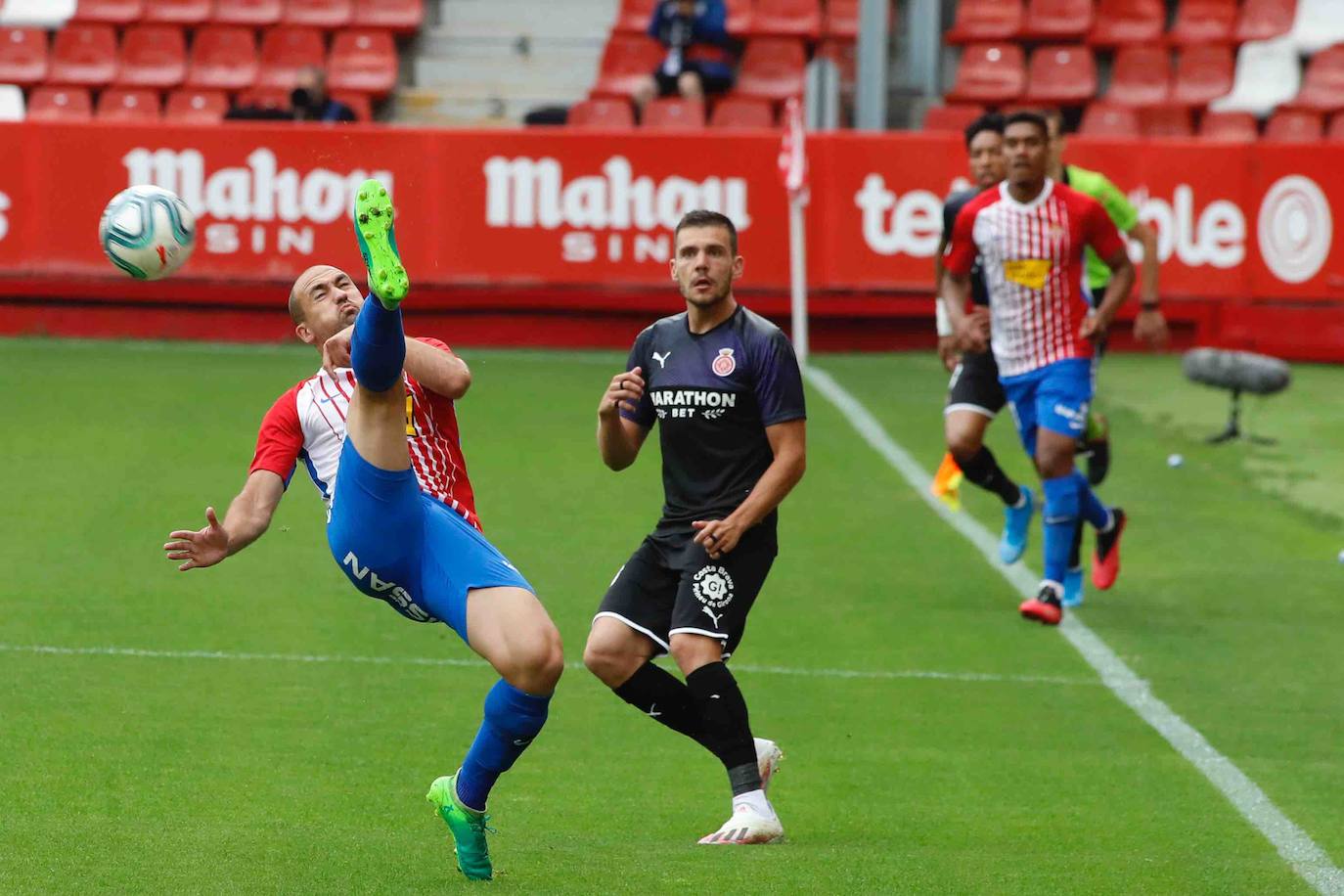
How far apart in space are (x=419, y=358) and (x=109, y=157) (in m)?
13.2

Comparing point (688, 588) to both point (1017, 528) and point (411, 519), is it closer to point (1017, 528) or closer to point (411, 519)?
point (411, 519)

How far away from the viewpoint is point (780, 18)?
22.5 metres

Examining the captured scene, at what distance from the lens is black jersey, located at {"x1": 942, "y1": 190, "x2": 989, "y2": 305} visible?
11173 millimetres

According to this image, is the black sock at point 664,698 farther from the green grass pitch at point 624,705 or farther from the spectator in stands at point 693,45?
the spectator in stands at point 693,45

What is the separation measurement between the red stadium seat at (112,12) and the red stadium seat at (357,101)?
276cm

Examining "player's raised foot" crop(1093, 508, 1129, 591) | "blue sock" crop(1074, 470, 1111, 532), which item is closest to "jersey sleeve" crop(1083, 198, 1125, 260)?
Answer: "blue sock" crop(1074, 470, 1111, 532)

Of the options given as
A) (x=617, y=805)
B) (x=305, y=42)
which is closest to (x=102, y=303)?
(x=305, y=42)

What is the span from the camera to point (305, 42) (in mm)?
22656

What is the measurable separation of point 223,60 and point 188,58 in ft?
1.85

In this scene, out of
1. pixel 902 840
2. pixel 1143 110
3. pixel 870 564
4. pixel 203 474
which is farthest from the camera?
pixel 1143 110

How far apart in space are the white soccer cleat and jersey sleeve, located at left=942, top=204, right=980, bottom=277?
4600 mm

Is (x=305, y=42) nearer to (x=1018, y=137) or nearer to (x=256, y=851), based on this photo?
(x=1018, y=137)

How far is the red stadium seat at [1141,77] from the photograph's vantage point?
22141mm

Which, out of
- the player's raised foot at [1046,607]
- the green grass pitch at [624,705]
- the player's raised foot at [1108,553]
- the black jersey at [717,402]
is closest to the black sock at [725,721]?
the green grass pitch at [624,705]
